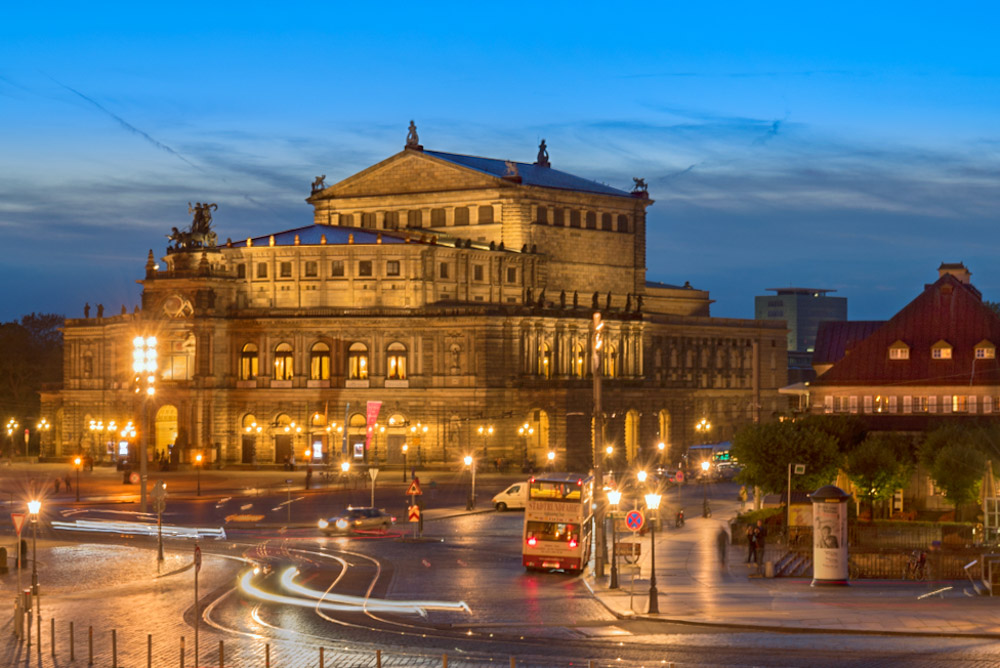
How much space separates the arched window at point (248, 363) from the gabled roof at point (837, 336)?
47.8 m

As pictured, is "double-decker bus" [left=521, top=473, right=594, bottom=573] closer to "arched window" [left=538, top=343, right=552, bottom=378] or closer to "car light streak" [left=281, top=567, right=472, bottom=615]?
"car light streak" [left=281, top=567, right=472, bottom=615]

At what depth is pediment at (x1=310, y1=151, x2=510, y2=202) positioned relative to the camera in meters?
145

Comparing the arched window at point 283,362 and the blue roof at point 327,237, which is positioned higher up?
the blue roof at point 327,237

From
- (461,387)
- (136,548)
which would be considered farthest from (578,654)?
(461,387)

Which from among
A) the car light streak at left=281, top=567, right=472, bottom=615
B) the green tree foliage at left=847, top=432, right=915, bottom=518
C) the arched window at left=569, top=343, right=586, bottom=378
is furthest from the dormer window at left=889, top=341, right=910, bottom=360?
the arched window at left=569, top=343, right=586, bottom=378

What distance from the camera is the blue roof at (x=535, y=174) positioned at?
485ft

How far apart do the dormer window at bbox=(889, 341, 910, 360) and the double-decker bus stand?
36.2m

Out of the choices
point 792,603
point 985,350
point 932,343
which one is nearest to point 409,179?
point 932,343

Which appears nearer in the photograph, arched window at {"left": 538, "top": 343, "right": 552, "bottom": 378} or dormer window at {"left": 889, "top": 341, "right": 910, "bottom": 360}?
dormer window at {"left": 889, "top": 341, "right": 910, "bottom": 360}

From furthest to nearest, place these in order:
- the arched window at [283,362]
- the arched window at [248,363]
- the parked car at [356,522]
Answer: the arched window at [248,363] < the arched window at [283,362] < the parked car at [356,522]

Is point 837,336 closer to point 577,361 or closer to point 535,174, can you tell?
point 577,361

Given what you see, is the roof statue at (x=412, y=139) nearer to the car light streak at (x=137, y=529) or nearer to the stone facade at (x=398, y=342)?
the stone facade at (x=398, y=342)

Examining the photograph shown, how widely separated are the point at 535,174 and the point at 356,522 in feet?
266

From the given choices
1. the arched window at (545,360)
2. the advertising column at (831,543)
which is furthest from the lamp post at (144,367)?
the arched window at (545,360)
